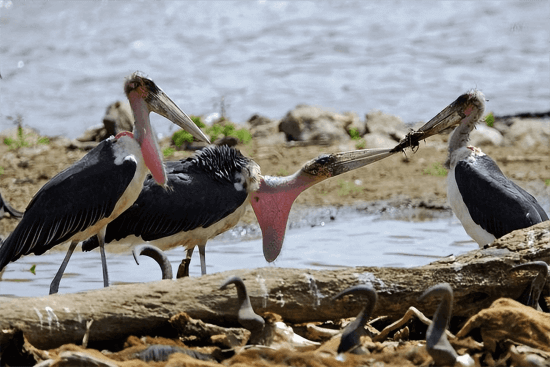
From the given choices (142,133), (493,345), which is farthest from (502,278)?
(142,133)

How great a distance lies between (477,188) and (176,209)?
84.7 inches

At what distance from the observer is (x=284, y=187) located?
23.4 ft

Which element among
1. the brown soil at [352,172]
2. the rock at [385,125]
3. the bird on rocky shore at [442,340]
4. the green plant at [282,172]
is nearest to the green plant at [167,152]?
the brown soil at [352,172]

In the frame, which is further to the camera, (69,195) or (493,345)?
(69,195)

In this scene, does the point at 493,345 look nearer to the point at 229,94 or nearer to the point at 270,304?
the point at 270,304

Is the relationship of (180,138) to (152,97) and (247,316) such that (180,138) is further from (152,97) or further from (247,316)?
(247,316)

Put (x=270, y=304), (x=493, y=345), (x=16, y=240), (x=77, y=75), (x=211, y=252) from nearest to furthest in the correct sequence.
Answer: (x=493, y=345), (x=270, y=304), (x=16, y=240), (x=211, y=252), (x=77, y=75)

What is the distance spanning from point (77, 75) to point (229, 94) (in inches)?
131

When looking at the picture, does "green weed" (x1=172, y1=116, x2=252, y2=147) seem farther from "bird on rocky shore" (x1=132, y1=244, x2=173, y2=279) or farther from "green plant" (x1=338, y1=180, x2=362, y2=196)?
"bird on rocky shore" (x1=132, y1=244, x2=173, y2=279)

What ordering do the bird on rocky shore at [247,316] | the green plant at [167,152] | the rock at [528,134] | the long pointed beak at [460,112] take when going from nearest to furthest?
the bird on rocky shore at [247,316] < the long pointed beak at [460,112] < the green plant at [167,152] < the rock at [528,134]

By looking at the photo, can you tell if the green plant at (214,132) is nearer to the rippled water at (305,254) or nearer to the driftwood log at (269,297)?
the rippled water at (305,254)

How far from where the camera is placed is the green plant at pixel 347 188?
10.2 m

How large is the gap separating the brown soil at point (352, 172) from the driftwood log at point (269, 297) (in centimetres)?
489

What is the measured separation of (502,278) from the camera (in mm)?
4438
